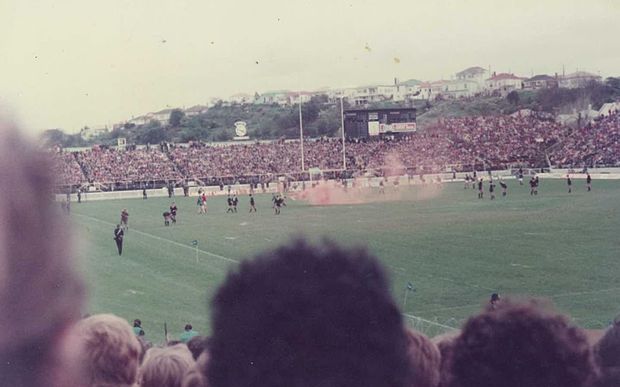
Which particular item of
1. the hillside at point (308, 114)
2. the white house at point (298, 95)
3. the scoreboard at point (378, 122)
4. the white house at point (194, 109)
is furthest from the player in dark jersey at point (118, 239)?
the scoreboard at point (378, 122)

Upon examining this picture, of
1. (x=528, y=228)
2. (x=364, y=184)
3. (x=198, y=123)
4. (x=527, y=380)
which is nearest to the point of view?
(x=527, y=380)

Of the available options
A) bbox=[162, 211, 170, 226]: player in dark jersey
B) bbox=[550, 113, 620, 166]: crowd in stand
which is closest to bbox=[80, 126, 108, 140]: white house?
bbox=[162, 211, 170, 226]: player in dark jersey

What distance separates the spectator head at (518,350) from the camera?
6.96 feet

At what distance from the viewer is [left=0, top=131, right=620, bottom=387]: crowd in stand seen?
6.95 feet

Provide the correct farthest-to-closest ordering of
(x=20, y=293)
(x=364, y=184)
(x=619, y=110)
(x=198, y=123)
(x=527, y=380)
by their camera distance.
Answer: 1. (x=364, y=184)
2. (x=619, y=110)
3. (x=198, y=123)
4. (x=20, y=293)
5. (x=527, y=380)

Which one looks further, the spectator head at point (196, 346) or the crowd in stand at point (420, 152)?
the crowd in stand at point (420, 152)

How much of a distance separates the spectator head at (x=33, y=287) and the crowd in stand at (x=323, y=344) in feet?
0.05

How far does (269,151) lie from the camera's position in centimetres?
1612

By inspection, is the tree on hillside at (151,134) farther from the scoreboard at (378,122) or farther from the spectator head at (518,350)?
the spectator head at (518,350)

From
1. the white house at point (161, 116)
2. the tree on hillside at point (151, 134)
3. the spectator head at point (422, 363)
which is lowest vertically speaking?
the spectator head at point (422, 363)

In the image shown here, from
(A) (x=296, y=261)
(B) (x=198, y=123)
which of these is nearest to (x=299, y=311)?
(A) (x=296, y=261)

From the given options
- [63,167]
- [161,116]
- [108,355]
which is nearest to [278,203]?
[161,116]

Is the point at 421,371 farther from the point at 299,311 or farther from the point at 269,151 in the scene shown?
the point at 269,151

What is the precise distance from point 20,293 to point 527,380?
4.68ft
